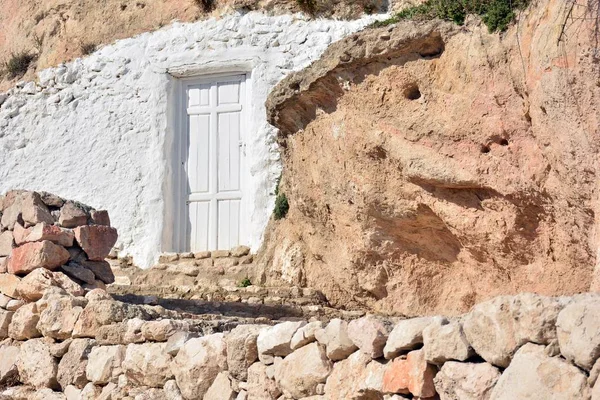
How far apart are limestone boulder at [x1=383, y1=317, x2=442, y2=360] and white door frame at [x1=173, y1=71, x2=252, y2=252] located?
7.33 m

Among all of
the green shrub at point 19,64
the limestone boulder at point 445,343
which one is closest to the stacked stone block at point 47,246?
the limestone boulder at point 445,343

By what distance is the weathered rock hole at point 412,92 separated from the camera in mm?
7902

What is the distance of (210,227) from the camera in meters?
11.5

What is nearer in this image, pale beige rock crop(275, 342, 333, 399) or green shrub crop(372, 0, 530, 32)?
pale beige rock crop(275, 342, 333, 399)

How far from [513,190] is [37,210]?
142 inches

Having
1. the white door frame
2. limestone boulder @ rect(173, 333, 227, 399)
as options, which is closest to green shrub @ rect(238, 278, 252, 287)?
the white door frame

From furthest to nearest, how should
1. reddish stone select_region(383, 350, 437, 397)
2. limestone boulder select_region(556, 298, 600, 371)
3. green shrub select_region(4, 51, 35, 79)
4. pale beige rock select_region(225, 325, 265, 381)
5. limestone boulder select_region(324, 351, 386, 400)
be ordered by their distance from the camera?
1. green shrub select_region(4, 51, 35, 79)
2. pale beige rock select_region(225, 325, 265, 381)
3. limestone boulder select_region(324, 351, 386, 400)
4. reddish stone select_region(383, 350, 437, 397)
5. limestone boulder select_region(556, 298, 600, 371)

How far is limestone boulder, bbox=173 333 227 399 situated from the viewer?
517 cm

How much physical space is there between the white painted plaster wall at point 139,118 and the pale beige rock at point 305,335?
251 inches

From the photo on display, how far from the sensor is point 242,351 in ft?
16.3

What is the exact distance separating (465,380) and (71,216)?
4379mm

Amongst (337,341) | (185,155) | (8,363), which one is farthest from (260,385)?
(185,155)

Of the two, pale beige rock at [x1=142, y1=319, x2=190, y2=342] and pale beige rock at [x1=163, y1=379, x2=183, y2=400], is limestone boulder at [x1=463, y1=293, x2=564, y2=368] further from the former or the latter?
pale beige rock at [x1=142, y1=319, x2=190, y2=342]

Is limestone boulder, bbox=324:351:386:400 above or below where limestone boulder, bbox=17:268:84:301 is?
below
